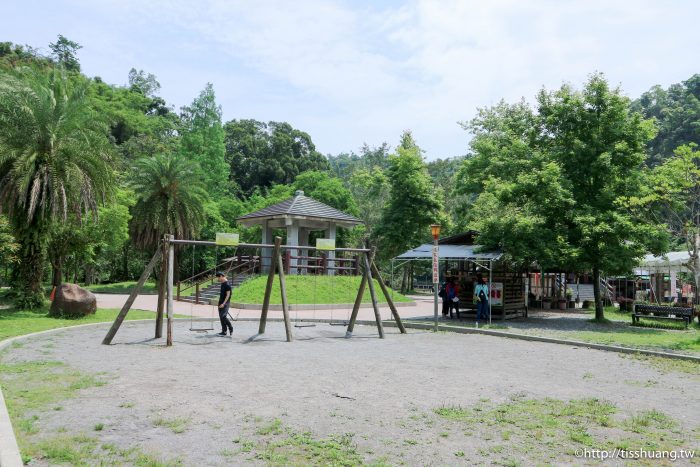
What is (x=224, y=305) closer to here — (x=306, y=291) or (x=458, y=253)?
(x=458, y=253)

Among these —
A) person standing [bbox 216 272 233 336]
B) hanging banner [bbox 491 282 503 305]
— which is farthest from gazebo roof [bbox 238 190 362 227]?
person standing [bbox 216 272 233 336]

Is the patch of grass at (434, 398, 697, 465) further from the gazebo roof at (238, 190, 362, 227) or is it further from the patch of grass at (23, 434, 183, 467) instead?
the gazebo roof at (238, 190, 362, 227)

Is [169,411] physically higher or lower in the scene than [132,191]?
lower

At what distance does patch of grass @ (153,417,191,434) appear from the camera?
19.5ft

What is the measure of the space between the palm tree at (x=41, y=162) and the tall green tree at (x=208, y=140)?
38721 mm

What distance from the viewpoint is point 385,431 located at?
609 centimetres

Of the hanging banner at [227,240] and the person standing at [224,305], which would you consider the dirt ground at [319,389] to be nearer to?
the person standing at [224,305]

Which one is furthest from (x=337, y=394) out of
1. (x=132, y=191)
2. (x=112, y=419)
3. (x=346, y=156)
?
(x=346, y=156)

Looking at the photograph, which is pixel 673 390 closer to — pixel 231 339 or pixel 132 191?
pixel 231 339

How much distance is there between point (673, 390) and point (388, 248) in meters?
34.0

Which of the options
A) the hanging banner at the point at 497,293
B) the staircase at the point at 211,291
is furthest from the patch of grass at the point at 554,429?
the staircase at the point at 211,291

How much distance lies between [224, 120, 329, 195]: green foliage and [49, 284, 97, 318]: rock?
4983 cm

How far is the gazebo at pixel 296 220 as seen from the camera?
33094 millimetres

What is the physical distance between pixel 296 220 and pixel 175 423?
2741cm
